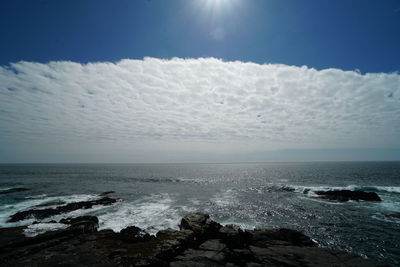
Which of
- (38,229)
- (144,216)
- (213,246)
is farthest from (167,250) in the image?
(144,216)

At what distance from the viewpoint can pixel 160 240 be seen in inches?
617

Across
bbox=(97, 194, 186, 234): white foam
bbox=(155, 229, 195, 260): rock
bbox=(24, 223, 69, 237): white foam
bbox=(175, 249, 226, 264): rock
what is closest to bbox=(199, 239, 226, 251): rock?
bbox=(175, 249, 226, 264): rock

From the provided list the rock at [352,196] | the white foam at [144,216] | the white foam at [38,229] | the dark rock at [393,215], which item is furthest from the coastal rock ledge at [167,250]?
the rock at [352,196]

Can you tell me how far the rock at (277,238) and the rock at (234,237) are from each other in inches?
29.1

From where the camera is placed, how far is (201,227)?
1927 cm

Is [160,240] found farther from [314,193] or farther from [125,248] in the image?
[314,193]

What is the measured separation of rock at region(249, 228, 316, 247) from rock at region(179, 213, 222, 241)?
382 centimetres

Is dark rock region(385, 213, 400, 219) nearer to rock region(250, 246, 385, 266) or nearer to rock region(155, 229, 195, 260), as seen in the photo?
rock region(250, 246, 385, 266)

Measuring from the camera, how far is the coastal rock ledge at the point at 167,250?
12.6m

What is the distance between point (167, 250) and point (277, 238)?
35.2 ft

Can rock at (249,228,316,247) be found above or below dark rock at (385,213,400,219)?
above

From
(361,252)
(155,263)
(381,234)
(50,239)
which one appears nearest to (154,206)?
(50,239)

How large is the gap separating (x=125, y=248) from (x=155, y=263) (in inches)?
135

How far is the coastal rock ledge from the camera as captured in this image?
1260cm
